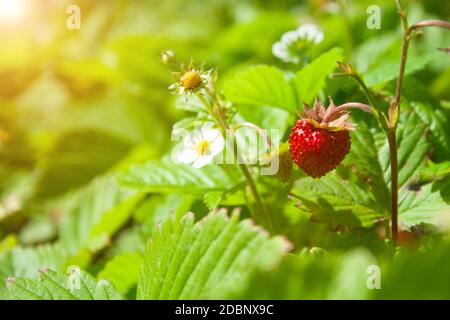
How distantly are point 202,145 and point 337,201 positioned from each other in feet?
0.73

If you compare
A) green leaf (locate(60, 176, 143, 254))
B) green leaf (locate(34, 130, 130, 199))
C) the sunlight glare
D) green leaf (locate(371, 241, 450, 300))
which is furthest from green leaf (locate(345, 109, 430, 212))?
the sunlight glare

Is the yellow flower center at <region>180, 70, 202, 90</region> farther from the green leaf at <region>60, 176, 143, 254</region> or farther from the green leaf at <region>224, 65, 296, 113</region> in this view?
the green leaf at <region>60, 176, 143, 254</region>

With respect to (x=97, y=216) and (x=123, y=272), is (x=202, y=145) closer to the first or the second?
(x=123, y=272)

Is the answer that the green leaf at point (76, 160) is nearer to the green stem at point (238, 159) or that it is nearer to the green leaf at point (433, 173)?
the green stem at point (238, 159)

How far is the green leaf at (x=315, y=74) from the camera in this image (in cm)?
98

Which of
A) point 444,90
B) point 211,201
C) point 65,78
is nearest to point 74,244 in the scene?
point 211,201

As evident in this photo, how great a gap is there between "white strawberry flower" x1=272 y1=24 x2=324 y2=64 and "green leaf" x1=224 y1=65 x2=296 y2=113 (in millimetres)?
128

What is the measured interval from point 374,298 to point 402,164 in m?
0.44

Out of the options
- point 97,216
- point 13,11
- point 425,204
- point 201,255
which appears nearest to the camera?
point 201,255

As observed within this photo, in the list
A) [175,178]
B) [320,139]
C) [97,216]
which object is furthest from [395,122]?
[97,216]

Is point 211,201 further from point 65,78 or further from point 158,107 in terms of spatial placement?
point 65,78

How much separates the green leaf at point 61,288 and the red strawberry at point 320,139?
→ 31 centimetres

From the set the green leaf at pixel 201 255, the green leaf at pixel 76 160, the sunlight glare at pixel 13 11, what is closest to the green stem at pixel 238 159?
the green leaf at pixel 201 255

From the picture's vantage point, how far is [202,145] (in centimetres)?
94
